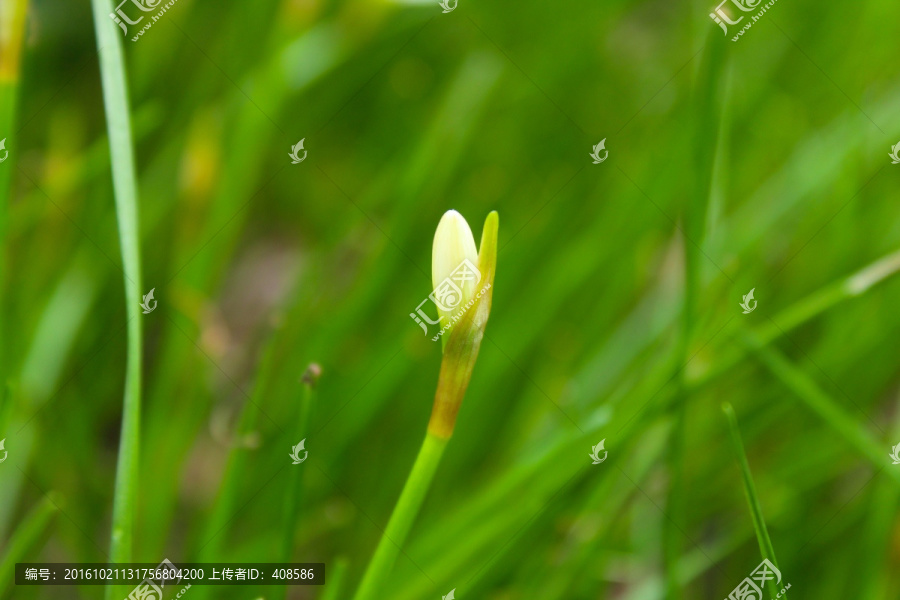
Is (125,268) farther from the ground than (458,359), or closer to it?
farther from the ground

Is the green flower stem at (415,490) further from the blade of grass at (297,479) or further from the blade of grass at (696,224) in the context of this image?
the blade of grass at (696,224)

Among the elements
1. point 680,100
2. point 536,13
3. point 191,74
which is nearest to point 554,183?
point 680,100

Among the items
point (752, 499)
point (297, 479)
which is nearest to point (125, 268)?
point (297, 479)

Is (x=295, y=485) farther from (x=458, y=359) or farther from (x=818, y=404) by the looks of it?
(x=818, y=404)

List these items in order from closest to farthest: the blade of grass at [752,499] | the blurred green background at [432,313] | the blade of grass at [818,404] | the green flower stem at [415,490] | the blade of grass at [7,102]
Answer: the green flower stem at [415,490] < the blade of grass at [752,499] < the blade of grass at [7,102] < the blade of grass at [818,404] < the blurred green background at [432,313]

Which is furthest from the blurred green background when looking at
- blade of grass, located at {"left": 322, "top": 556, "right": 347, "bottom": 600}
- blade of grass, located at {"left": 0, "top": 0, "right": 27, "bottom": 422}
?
blade of grass, located at {"left": 322, "top": 556, "right": 347, "bottom": 600}

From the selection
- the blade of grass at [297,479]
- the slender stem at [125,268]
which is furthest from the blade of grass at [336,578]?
the slender stem at [125,268]
